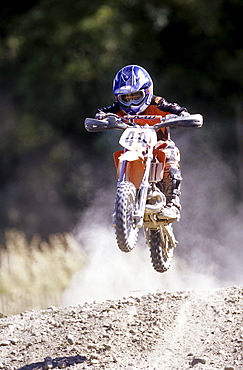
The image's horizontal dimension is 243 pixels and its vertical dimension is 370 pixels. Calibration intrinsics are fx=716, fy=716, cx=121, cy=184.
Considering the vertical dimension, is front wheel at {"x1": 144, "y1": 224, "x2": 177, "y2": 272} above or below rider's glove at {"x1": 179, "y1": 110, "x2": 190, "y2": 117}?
below

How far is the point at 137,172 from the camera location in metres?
10.9

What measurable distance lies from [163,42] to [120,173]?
1478 centimetres

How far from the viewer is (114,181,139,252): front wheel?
1013cm

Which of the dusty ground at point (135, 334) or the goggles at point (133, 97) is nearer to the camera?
the dusty ground at point (135, 334)

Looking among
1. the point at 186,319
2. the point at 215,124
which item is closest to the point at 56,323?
the point at 186,319

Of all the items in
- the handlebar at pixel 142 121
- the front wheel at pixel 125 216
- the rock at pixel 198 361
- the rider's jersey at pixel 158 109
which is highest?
the rider's jersey at pixel 158 109

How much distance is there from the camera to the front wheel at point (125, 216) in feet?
33.2

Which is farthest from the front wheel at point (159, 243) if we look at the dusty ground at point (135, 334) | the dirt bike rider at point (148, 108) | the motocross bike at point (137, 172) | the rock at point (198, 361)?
the rock at point (198, 361)

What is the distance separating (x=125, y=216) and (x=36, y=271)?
34.2 feet

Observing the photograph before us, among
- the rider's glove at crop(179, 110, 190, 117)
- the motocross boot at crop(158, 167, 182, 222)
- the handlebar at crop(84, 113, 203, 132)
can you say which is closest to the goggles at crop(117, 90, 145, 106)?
the handlebar at crop(84, 113, 203, 132)

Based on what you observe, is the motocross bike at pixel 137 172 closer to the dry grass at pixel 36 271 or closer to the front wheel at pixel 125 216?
the front wheel at pixel 125 216

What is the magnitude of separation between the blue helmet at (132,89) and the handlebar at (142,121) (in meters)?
0.19

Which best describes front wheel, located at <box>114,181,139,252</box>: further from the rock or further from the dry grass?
the dry grass

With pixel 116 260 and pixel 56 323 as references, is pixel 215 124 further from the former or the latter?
pixel 56 323
